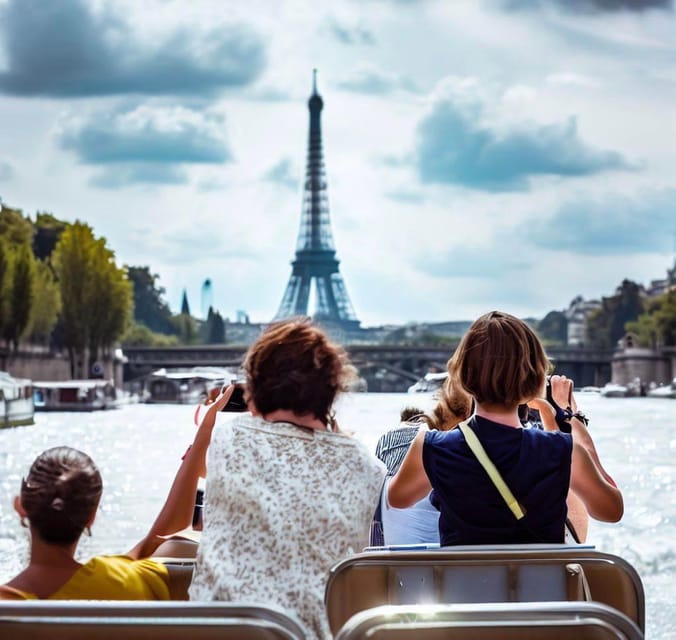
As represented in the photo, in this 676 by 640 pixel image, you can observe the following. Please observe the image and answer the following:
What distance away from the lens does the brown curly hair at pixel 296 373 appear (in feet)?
7.60

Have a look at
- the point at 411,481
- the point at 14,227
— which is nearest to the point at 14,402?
the point at 14,227

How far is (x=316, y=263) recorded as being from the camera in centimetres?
8350

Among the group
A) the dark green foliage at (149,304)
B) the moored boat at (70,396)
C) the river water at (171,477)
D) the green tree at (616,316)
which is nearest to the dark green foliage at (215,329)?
the dark green foliage at (149,304)

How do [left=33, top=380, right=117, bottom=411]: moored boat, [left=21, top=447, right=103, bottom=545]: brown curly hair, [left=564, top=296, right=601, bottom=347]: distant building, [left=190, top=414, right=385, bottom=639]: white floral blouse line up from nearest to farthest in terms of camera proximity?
[left=21, top=447, right=103, bottom=545]: brown curly hair
[left=190, top=414, right=385, bottom=639]: white floral blouse
[left=33, top=380, right=117, bottom=411]: moored boat
[left=564, top=296, right=601, bottom=347]: distant building

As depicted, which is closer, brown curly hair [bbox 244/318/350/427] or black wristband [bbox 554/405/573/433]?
brown curly hair [bbox 244/318/350/427]

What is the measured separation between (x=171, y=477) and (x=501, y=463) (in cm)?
1463

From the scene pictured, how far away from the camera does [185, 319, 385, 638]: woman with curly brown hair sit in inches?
88.5

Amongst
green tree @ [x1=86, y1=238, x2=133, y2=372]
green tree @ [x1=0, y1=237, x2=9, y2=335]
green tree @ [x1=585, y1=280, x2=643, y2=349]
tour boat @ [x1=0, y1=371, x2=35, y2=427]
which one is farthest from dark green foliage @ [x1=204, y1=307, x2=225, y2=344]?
tour boat @ [x1=0, y1=371, x2=35, y2=427]

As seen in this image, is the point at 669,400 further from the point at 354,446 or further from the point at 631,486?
the point at 354,446

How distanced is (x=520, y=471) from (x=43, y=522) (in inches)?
33.3

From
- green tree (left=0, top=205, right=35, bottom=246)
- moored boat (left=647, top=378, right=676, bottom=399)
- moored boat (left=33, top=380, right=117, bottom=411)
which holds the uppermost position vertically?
green tree (left=0, top=205, right=35, bottom=246)

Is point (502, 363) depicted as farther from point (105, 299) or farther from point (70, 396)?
point (105, 299)

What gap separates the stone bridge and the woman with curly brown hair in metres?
62.5

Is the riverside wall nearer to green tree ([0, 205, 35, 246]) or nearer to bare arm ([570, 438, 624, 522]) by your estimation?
green tree ([0, 205, 35, 246])
